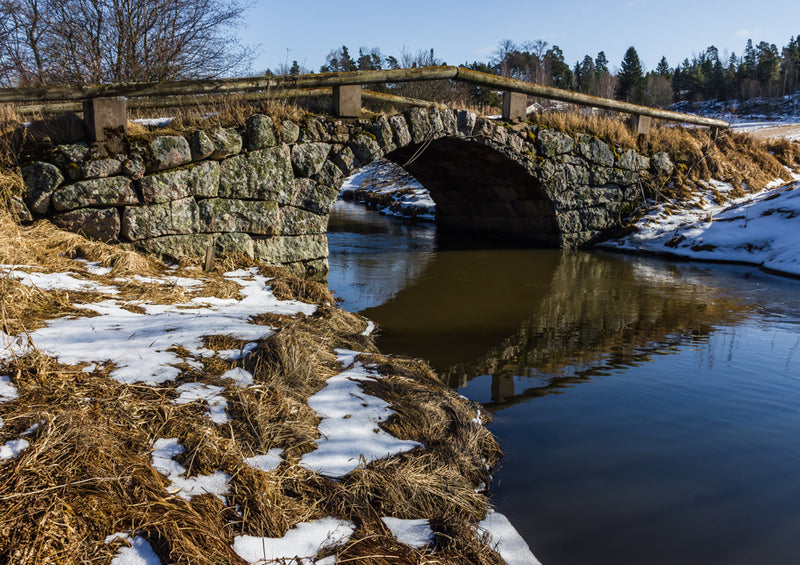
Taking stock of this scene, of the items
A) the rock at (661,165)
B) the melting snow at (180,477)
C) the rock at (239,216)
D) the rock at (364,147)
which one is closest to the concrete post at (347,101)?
the rock at (364,147)

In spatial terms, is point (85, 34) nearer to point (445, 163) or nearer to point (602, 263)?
point (445, 163)

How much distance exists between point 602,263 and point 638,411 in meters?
A: 7.52

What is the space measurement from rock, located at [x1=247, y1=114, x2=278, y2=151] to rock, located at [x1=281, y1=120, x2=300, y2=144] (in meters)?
0.18

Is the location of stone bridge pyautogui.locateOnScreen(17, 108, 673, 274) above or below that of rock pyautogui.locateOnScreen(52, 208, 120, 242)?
above

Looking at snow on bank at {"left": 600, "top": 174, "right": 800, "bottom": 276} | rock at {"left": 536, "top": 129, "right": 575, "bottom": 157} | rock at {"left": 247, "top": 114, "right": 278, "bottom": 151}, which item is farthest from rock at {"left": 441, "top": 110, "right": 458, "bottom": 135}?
snow on bank at {"left": 600, "top": 174, "right": 800, "bottom": 276}

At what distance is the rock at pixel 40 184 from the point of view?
611cm

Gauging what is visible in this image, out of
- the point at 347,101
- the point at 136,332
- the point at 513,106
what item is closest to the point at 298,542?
the point at 136,332

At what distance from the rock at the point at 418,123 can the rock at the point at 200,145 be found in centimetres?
344

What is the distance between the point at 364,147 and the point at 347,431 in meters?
6.25

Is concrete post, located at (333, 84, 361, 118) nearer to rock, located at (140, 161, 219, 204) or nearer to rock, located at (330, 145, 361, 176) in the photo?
rock, located at (330, 145, 361, 176)

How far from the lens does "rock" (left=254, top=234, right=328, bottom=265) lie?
7734mm

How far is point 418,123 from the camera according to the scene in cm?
909

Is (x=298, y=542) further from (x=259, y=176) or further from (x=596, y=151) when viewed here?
(x=596, y=151)

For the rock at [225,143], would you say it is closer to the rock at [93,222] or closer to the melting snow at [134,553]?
the rock at [93,222]
